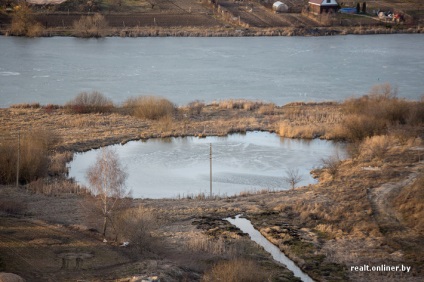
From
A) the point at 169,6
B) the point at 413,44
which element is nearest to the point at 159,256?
the point at 413,44

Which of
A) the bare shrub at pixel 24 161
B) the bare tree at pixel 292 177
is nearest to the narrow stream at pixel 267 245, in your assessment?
the bare tree at pixel 292 177

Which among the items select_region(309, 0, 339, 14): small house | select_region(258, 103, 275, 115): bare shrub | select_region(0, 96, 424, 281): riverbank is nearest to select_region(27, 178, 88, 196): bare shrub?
select_region(0, 96, 424, 281): riverbank

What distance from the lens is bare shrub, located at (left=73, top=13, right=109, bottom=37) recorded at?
198 feet

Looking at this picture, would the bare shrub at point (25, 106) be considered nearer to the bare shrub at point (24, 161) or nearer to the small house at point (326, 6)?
the bare shrub at point (24, 161)

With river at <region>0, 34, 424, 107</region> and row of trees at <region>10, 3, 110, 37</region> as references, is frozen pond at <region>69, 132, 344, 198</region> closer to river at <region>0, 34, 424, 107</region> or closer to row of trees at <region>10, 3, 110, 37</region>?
river at <region>0, 34, 424, 107</region>

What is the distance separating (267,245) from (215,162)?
9.42 metres

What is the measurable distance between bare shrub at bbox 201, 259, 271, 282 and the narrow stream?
62.7 inches

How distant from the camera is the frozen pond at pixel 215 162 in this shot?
27531 millimetres

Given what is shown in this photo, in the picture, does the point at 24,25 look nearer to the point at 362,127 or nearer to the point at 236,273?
the point at 362,127

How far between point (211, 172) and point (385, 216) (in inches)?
274

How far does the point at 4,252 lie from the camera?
18.2m

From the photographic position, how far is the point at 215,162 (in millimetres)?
30500

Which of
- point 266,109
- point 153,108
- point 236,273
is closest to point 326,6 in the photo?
point 266,109

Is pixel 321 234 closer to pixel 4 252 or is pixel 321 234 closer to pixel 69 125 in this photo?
pixel 4 252
